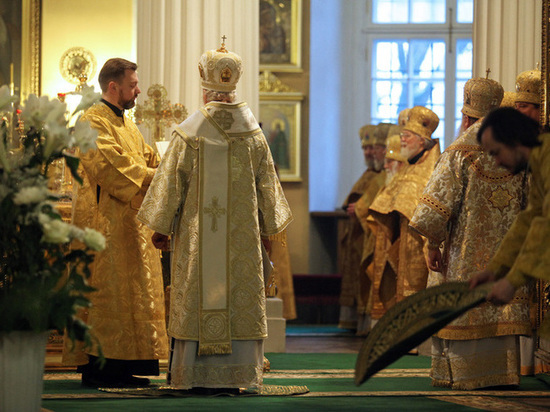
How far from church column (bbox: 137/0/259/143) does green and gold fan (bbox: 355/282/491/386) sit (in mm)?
4533

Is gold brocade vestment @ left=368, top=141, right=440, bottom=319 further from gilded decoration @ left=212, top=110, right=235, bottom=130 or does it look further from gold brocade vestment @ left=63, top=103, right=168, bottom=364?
gilded decoration @ left=212, top=110, right=235, bottom=130

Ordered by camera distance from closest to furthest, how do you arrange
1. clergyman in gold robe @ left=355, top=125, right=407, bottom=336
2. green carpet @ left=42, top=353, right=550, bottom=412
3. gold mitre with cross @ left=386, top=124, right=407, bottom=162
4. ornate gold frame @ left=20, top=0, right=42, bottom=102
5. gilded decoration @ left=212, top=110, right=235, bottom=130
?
1. green carpet @ left=42, top=353, right=550, bottom=412
2. gilded decoration @ left=212, top=110, right=235, bottom=130
3. ornate gold frame @ left=20, top=0, right=42, bottom=102
4. gold mitre with cross @ left=386, top=124, right=407, bottom=162
5. clergyman in gold robe @ left=355, top=125, right=407, bottom=336

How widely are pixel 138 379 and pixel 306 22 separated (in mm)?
7732

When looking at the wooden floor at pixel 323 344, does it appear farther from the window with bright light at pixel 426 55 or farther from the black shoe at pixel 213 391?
the window with bright light at pixel 426 55

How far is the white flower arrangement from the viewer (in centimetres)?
417

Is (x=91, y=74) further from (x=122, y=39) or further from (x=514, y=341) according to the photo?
(x=514, y=341)

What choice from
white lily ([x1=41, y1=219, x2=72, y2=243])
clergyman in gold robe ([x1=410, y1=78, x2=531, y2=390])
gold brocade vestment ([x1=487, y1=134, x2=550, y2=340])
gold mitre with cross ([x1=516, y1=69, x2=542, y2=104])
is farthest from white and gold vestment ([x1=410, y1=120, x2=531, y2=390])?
white lily ([x1=41, y1=219, x2=72, y2=243])

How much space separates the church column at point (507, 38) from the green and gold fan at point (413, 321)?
4.87 m

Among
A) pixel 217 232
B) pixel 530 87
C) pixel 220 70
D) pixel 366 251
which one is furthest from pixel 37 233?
pixel 366 251

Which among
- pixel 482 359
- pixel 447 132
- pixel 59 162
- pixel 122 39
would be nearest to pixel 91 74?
pixel 122 39

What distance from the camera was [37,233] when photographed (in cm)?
433

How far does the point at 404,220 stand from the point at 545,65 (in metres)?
2.38

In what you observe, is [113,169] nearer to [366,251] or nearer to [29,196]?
[29,196]

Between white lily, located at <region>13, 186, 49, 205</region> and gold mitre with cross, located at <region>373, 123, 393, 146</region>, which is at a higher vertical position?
gold mitre with cross, located at <region>373, 123, 393, 146</region>
